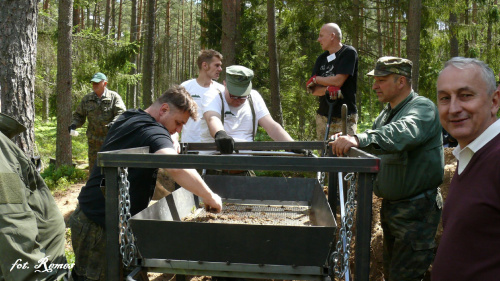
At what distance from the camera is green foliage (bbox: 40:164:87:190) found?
10.1 metres

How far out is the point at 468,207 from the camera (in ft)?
5.80

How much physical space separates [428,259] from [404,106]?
3.62 ft

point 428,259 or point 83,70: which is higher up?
point 83,70

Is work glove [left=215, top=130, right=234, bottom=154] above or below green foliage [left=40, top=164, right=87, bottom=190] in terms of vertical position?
above

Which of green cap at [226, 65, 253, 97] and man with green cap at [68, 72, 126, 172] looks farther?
man with green cap at [68, 72, 126, 172]

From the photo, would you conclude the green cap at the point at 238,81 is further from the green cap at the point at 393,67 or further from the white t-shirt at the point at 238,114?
the green cap at the point at 393,67

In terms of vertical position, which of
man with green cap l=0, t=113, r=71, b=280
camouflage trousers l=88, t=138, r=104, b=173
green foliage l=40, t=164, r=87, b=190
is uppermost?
man with green cap l=0, t=113, r=71, b=280

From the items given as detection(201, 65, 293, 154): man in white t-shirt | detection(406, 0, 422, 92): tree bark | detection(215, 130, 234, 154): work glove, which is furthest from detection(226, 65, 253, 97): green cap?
detection(406, 0, 422, 92): tree bark

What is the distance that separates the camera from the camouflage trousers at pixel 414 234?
331 centimetres

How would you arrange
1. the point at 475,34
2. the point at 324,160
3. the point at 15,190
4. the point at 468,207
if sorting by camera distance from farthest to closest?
the point at 475,34 < the point at 15,190 < the point at 324,160 < the point at 468,207

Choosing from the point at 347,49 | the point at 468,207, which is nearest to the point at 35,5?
the point at 347,49

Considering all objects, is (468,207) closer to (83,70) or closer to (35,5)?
(35,5)

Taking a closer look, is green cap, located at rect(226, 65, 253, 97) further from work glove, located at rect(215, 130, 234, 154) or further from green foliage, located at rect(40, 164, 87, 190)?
green foliage, located at rect(40, 164, 87, 190)

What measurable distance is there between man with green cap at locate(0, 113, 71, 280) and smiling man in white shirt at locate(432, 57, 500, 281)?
76.5 inches
